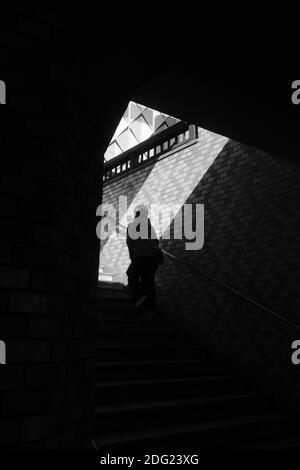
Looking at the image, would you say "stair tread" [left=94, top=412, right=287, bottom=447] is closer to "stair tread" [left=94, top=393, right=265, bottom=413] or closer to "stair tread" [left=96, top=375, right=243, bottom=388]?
"stair tread" [left=94, top=393, right=265, bottom=413]

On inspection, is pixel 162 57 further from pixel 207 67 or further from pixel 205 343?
pixel 205 343

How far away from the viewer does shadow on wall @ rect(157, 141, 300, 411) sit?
4.76m

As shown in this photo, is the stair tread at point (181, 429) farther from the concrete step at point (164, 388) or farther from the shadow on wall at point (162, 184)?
Result: the shadow on wall at point (162, 184)

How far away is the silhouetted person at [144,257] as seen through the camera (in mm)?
5465

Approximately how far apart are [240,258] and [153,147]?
3076 millimetres

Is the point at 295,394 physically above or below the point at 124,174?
below

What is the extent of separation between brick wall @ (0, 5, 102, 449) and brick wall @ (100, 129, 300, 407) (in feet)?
10.8

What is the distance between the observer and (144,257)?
5.45 metres

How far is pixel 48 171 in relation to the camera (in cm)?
172

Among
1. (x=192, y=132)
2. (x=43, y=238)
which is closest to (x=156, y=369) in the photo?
(x=43, y=238)

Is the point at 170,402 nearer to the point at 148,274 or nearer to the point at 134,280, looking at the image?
the point at 148,274
